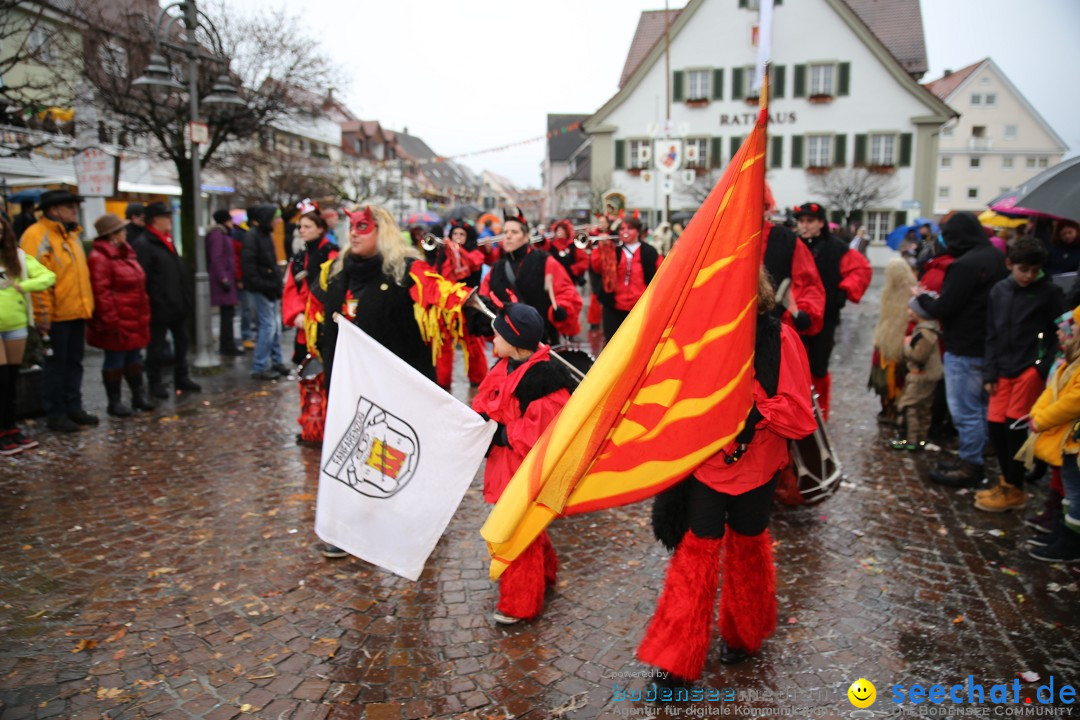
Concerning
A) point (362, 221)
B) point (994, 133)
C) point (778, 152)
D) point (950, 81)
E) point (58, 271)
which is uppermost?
point (950, 81)

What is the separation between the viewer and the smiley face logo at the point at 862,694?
3.20 metres

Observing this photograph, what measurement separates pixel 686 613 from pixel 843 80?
36.9 m

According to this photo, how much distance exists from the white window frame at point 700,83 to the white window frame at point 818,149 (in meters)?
5.35

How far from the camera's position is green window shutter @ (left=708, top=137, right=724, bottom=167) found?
1399 inches

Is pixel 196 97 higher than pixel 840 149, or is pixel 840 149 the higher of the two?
pixel 840 149

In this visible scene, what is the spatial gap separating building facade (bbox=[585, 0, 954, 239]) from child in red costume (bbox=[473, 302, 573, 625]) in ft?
103

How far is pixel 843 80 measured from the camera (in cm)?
3450

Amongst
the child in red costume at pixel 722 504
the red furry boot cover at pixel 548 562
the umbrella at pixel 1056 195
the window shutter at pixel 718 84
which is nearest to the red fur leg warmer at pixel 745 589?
the child in red costume at pixel 722 504

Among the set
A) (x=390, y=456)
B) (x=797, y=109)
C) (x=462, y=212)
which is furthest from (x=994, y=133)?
(x=390, y=456)

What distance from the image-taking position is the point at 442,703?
10.6ft

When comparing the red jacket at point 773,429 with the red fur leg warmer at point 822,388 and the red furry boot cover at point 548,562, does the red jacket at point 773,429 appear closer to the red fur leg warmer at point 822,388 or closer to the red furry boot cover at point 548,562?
the red furry boot cover at point 548,562

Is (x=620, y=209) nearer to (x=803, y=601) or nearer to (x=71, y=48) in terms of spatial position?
(x=803, y=601)

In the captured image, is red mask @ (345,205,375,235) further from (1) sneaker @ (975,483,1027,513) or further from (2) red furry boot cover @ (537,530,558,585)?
(1) sneaker @ (975,483,1027,513)

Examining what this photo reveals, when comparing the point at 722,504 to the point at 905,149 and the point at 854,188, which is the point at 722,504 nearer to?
the point at 854,188
